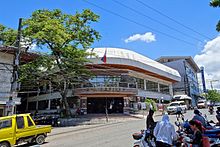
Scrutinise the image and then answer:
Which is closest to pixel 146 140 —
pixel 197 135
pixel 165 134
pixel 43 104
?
pixel 165 134

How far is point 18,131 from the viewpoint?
11391 mm

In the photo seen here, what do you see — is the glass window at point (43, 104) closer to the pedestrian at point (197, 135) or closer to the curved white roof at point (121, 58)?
the curved white roof at point (121, 58)

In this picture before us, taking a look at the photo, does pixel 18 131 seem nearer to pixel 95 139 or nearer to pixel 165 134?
pixel 95 139

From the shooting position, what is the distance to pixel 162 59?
72125 mm

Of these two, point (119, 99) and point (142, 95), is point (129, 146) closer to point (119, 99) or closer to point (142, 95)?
point (119, 99)

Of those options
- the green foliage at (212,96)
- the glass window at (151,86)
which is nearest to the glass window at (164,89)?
the glass window at (151,86)

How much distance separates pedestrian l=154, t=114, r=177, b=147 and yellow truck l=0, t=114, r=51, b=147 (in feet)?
26.2

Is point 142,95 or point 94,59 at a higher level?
point 94,59

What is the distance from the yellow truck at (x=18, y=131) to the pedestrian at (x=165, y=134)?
797cm

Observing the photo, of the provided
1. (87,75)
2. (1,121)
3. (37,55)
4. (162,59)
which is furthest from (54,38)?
(162,59)

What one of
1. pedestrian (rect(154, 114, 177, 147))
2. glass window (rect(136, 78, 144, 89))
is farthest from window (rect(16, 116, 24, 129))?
glass window (rect(136, 78, 144, 89))

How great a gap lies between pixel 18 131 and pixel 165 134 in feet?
27.1

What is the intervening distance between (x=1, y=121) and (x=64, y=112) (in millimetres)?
19105

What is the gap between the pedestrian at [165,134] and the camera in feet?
19.4
